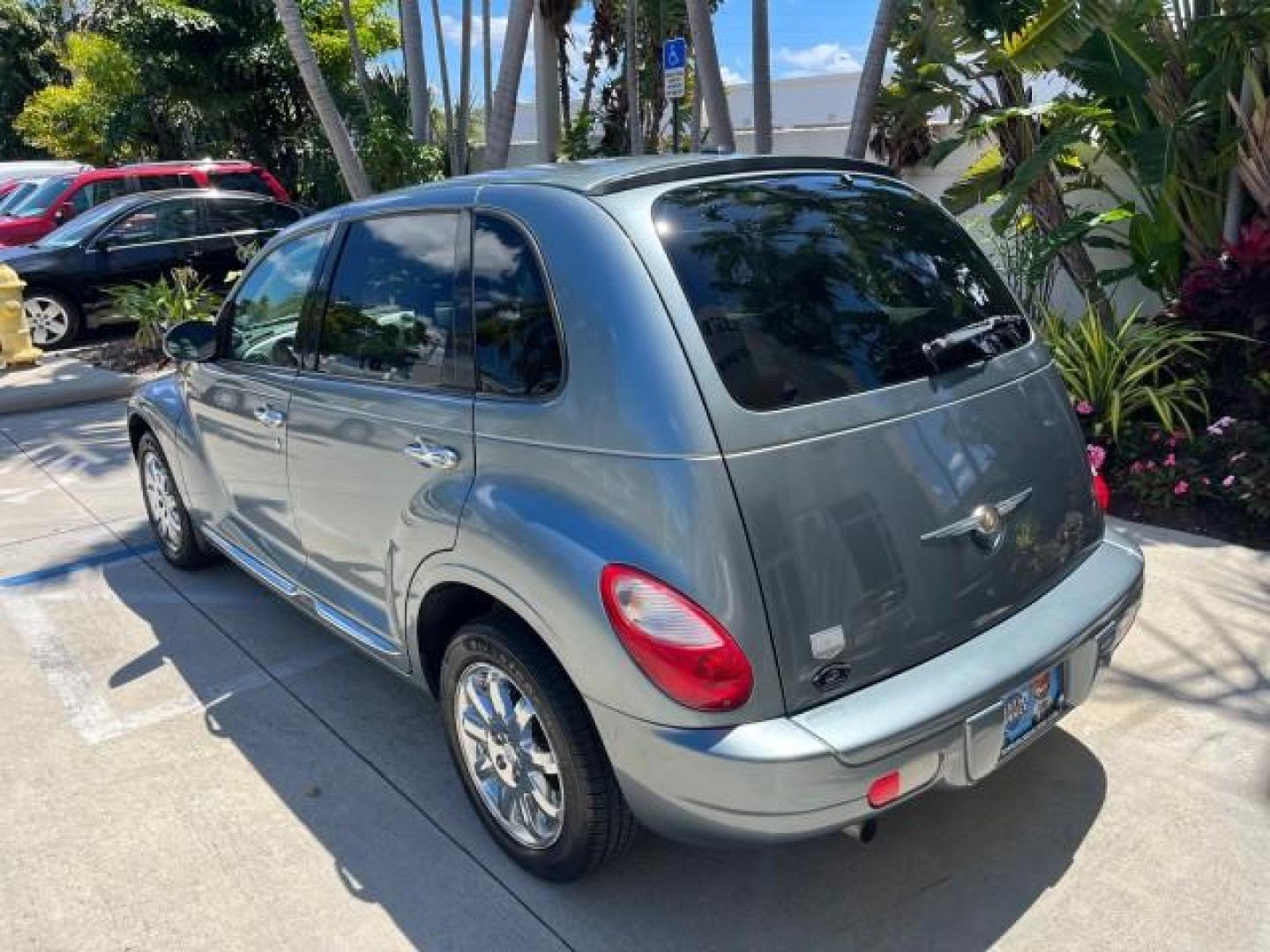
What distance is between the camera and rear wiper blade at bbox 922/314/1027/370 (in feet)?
8.50

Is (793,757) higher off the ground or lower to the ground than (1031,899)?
higher

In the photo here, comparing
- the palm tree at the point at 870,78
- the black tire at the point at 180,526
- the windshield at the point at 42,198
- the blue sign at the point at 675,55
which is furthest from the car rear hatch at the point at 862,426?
the windshield at the point at 42,198

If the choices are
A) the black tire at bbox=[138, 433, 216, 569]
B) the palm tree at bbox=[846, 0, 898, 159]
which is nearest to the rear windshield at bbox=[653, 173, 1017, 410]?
the black tire at bbox=[138, 433, 216, 569]

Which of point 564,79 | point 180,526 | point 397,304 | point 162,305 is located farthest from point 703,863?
point 564,79

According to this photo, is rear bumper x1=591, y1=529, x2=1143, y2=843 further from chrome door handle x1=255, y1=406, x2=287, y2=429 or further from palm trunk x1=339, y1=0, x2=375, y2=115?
palm trunk x1=339, y1=0, x2=375, y2=115

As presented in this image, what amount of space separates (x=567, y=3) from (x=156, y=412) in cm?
1452

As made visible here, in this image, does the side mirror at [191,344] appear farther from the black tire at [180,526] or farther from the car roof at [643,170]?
the car roof at [643,170]

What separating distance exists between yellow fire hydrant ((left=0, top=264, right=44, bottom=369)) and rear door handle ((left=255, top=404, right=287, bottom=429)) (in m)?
7.87

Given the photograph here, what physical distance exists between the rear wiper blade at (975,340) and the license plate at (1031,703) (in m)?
0.82

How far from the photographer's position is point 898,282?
8.86 ft

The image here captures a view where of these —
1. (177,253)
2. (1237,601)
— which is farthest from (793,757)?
(177,253)

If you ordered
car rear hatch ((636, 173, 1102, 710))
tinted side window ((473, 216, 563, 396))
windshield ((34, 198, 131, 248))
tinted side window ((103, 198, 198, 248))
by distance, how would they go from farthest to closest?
tinted side window ((103, 198, 198, 248)) → windshield ((34, 198, 131, 248)) → tinted side window ((473, 216, 563, 396)) → car rear hatch ((636, 173, 1102, 710))

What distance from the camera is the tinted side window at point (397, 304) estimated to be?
2.85 metres

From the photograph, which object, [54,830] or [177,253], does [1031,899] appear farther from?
[177,253]
